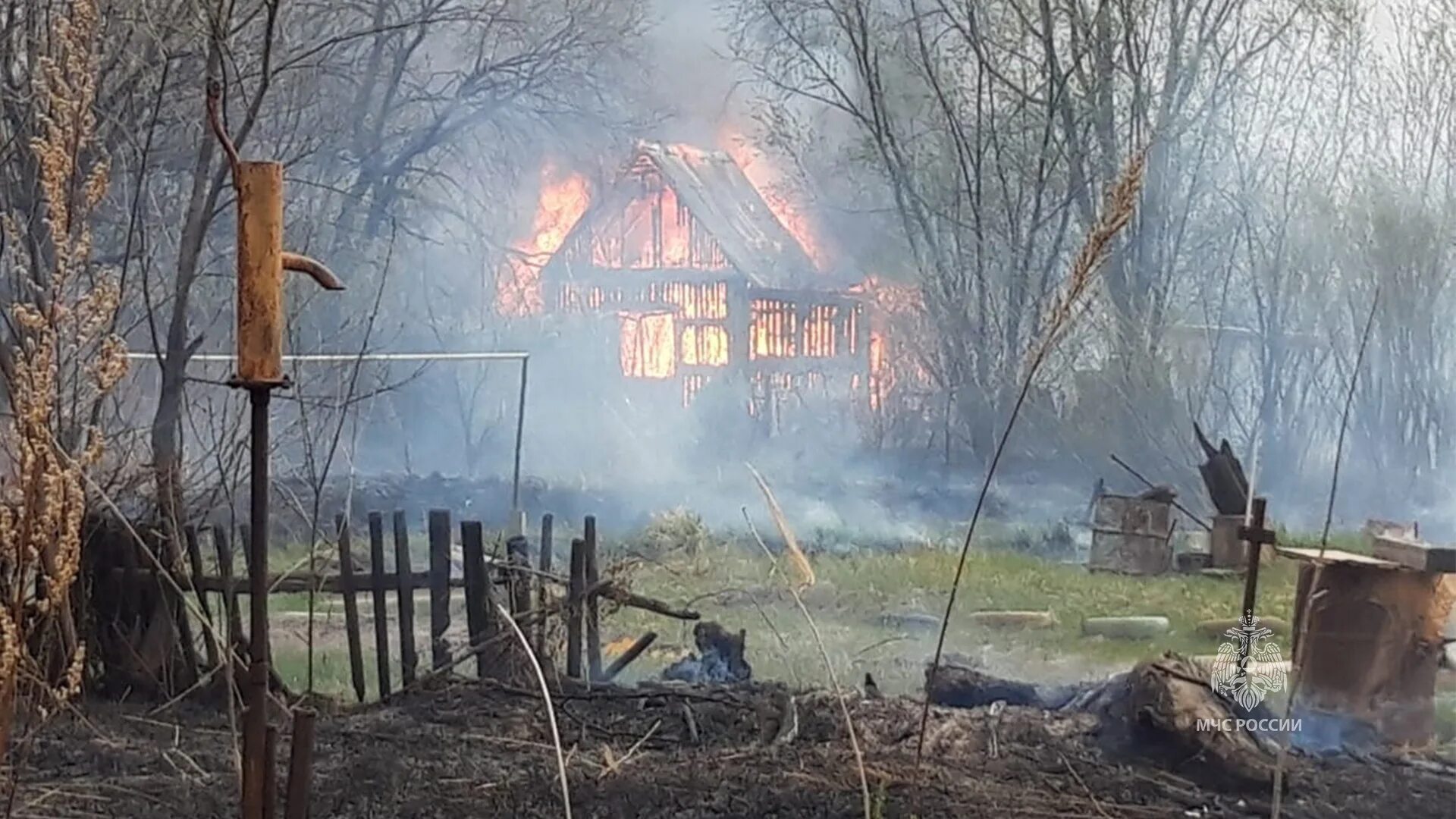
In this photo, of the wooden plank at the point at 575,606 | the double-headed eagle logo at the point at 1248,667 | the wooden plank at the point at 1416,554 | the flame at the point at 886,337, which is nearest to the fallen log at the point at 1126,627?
the double-headed eagle logo at the point at 1248,667

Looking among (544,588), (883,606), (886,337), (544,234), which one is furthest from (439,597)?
(886,337)

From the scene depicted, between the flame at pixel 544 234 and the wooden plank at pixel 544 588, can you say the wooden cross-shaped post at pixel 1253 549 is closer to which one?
the wooden plank at pixel 544 588

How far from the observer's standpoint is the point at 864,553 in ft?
9.00

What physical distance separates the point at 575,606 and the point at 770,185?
0.91m

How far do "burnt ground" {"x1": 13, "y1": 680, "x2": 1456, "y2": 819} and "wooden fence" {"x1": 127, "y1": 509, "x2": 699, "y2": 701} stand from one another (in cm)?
8

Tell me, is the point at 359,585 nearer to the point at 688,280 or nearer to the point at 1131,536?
the point at 688,280

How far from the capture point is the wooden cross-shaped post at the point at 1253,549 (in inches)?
82.4

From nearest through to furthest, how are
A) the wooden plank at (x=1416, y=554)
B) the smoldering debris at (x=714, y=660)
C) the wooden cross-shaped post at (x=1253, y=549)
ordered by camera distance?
the wooden cross-shaped post at (x=1253, y=549) < the wooden plank at (x=1416, y=554) < the smoldering debris at (x=714, y=660)

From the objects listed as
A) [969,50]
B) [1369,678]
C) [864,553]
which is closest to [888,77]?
[969,50]

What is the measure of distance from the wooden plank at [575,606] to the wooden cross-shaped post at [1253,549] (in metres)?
1.21

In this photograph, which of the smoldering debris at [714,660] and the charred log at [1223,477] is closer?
the smoldering debris at [714,660]

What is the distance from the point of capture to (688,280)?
2697 millimetres

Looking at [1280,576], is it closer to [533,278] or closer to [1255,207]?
[1255,207]

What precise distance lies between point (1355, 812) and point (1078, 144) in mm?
1365
